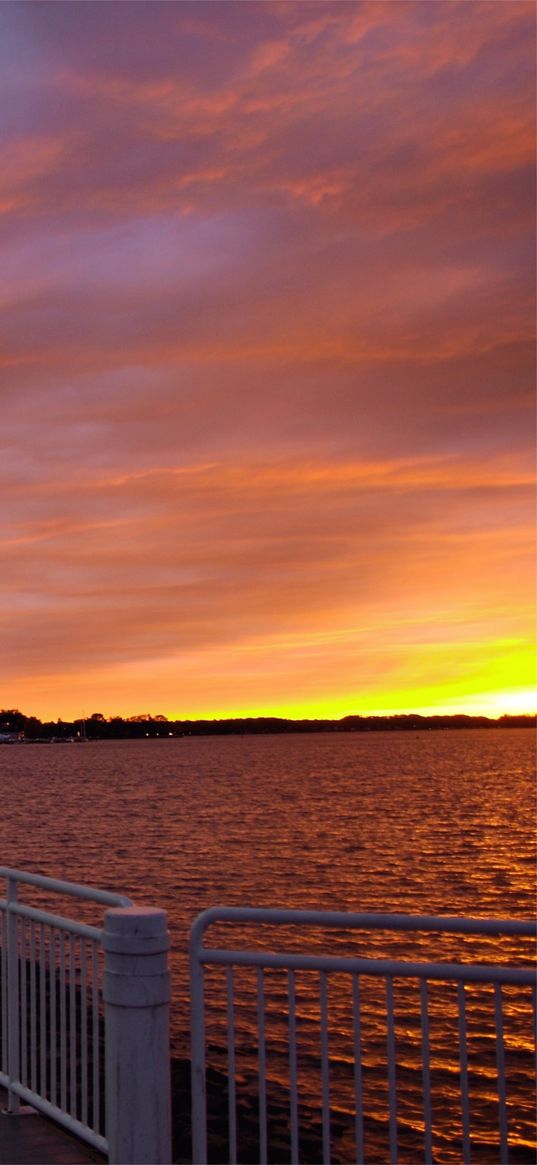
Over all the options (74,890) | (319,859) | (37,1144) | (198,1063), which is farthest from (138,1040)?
(319,859)

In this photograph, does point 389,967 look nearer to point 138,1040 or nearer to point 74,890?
point 138,1040

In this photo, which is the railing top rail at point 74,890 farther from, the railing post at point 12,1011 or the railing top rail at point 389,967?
the railing top rail at point 389,967

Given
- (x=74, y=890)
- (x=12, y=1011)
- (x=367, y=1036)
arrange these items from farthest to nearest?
1. (x=367, y=1036)
2. (x=12, y=1011)
3. (x=74, y=890)

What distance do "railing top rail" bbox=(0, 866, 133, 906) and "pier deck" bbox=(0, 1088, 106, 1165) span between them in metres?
1.36

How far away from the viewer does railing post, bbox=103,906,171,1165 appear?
4.86 meters

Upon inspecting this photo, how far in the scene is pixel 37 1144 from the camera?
635 centimetres

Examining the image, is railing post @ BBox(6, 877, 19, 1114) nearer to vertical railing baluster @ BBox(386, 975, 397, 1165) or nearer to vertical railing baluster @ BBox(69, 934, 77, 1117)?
vertical railing baluster @ BBox(69, 934, 77, 1117)

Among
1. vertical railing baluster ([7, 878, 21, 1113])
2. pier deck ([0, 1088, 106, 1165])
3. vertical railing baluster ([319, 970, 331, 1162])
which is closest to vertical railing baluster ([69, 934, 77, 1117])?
pier deck ([0, 1088, 106, 1165])

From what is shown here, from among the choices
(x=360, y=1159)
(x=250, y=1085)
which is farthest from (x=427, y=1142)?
(x=250, y=1085)

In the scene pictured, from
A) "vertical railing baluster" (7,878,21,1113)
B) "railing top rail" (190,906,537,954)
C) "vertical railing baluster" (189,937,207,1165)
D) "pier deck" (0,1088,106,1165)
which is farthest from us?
"vertical railing baluster" (7,878,21,1113)

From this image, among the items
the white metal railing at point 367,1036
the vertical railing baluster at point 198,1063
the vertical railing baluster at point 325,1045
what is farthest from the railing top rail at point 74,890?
the vertical railing baluster at point 325,1045

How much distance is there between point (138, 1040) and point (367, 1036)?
1322 cm

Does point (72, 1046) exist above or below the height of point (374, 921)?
below

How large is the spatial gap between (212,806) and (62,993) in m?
72.4
